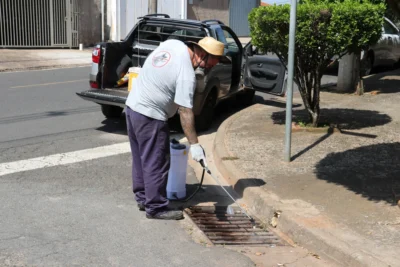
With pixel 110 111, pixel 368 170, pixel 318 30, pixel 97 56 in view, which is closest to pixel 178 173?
pixel 368 170

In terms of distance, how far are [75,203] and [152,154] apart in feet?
3.33

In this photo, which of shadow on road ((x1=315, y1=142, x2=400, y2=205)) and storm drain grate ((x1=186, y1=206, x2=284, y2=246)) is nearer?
storm drain grate ((x1=186, y1=206, x2=284, y2=246))

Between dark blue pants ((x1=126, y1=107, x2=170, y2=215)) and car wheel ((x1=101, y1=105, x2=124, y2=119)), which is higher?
dark blue pants ((x1=126, y1=107, x2=170, y2=215))

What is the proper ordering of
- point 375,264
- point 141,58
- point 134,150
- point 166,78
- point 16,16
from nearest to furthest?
1. point 375,264
2. point 166,78
3. point 134,150
4. point 141,58
5. point 16,16

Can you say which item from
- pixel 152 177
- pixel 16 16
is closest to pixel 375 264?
pixel 152 177

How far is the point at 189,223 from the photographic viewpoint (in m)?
5.19

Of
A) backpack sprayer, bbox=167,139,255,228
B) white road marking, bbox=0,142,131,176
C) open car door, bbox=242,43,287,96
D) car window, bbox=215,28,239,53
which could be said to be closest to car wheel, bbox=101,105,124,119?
white road marking, bbox=0,142,131,176

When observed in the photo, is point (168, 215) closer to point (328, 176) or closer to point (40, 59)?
point (328, 176)

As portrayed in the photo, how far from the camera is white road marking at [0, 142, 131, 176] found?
6617mm

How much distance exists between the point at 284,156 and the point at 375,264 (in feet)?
9.36

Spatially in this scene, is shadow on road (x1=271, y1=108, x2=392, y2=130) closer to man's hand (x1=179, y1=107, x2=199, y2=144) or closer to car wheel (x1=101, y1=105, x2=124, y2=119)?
car wheel (x1=101, y1=105, x2=124, y2=119)

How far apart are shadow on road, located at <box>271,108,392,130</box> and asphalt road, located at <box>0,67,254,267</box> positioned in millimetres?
2920

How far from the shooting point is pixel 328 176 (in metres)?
6.31

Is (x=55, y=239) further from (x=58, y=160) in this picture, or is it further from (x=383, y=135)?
(x=383, y=135)
